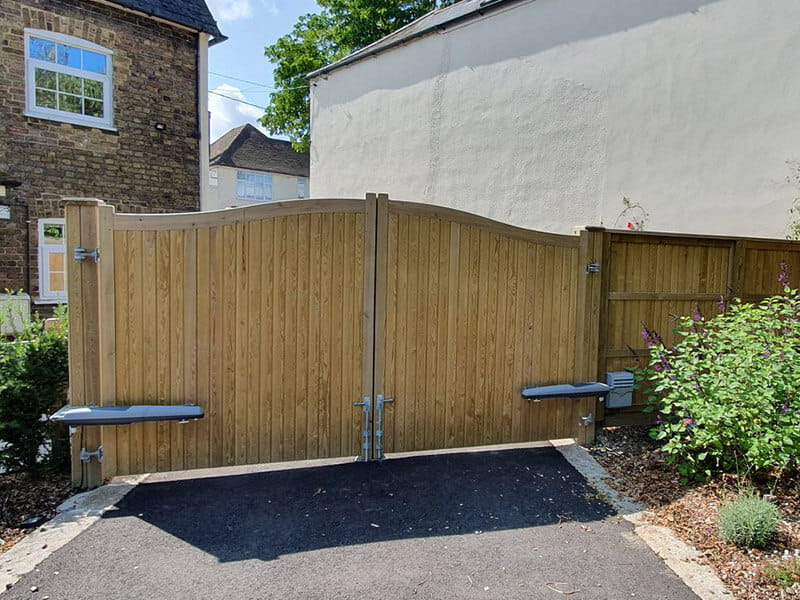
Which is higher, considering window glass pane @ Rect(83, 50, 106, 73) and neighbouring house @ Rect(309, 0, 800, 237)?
window glass pane @ Rect(83, 50, 106, 73)

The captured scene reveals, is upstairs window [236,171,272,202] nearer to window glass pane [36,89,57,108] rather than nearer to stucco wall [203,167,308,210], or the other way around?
stucco wall [203,167,308,210]

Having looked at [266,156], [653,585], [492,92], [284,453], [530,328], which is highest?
[266,156]

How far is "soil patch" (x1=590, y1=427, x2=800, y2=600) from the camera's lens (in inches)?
99.4

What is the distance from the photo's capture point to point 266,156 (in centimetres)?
2538

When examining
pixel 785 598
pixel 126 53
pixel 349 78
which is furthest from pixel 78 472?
pixel 349 78

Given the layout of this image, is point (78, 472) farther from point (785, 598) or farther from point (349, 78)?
point (349, 78)

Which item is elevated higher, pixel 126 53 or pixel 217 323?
pixel 126 53

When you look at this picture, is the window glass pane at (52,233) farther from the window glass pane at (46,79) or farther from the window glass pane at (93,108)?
the window glass pane at (46,79)

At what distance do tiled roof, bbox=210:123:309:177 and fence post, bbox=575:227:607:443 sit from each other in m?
21.7

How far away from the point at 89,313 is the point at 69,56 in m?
7.63

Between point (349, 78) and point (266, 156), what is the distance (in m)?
15.5

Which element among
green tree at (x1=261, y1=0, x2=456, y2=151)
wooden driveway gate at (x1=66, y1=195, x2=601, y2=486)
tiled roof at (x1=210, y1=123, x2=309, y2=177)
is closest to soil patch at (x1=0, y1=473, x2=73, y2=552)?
wooden driveway gate at (x1=66, y1=195, x2=601, y2=486)

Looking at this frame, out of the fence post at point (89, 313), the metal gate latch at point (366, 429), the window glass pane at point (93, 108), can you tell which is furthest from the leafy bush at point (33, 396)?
the window glass pane at point (93, 108)

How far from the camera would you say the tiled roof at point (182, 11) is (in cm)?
901
